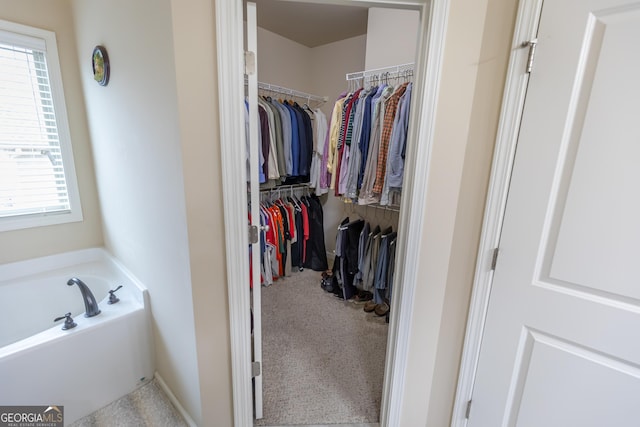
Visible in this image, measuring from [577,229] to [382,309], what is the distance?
1826 millimetres

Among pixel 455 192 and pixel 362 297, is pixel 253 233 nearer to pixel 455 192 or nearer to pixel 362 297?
pixel 455 192

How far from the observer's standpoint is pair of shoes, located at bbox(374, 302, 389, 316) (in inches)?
98.0

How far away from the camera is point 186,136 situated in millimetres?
1021

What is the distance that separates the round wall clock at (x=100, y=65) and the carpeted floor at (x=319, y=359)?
2.04 m

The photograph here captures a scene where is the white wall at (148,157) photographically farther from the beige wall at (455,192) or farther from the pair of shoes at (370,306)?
the pair of shoes at (370,306)

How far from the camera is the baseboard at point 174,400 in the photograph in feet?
4.74

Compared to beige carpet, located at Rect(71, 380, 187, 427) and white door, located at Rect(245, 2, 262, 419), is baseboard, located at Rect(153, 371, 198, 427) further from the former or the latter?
white door, located at Rect(245, 2, 262, 419)

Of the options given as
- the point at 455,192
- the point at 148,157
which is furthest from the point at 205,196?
the point at 455,192

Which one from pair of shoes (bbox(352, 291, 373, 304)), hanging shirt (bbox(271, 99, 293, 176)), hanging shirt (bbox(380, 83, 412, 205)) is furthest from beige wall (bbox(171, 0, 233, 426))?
hanging shirt (bbox(271, 99, 293, 176))

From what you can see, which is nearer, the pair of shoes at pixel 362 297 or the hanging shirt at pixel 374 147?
the hanging shirt at pixel 374 147

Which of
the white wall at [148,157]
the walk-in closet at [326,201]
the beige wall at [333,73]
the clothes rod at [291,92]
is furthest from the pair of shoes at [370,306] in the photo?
the clothes rod at [291,92]

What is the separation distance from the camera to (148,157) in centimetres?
129

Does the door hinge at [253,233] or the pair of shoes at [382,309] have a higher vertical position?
the door hinge at [253,233]

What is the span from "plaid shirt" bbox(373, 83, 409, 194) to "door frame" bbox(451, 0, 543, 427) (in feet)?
3.74
